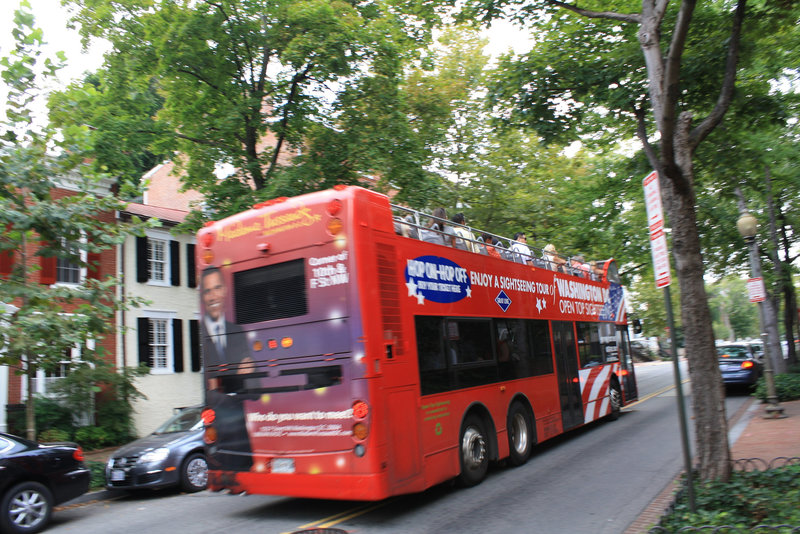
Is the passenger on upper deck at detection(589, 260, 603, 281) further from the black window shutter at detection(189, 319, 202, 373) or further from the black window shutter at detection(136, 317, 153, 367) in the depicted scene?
the black window shutter at detection(136, 317, 153, 367)

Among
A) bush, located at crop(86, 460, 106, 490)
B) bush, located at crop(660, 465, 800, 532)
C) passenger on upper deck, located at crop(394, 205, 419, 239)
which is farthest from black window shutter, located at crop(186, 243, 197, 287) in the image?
bush, located at crop(660, 465, 800, 532)

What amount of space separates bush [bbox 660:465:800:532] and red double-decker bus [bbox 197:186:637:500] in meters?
2.88

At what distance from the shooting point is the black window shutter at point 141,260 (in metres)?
20.2

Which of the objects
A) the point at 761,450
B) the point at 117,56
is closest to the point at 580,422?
the point at 761,450

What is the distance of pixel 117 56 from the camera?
18203mm

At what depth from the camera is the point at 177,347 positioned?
69.8 ft

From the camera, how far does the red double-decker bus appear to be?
→ 6.79 m

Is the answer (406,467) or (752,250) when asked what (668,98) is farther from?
(752,250)

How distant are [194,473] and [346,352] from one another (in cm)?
509

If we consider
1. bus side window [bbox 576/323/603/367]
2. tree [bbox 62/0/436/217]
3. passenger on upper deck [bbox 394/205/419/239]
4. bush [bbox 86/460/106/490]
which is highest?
tree [bbox 62/0/436/217]

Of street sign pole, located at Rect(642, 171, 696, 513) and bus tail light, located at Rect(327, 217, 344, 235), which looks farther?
bus tail light, located at Rect(327, 217, 344, 235)

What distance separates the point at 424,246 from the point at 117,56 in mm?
14595

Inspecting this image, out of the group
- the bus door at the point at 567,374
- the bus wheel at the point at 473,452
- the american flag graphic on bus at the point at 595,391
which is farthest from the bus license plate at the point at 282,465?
the american flag graphic on bus at the point at 595,391

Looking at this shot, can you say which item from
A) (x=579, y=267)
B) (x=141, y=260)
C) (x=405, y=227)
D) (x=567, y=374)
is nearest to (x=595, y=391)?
(x=567, y=374)
